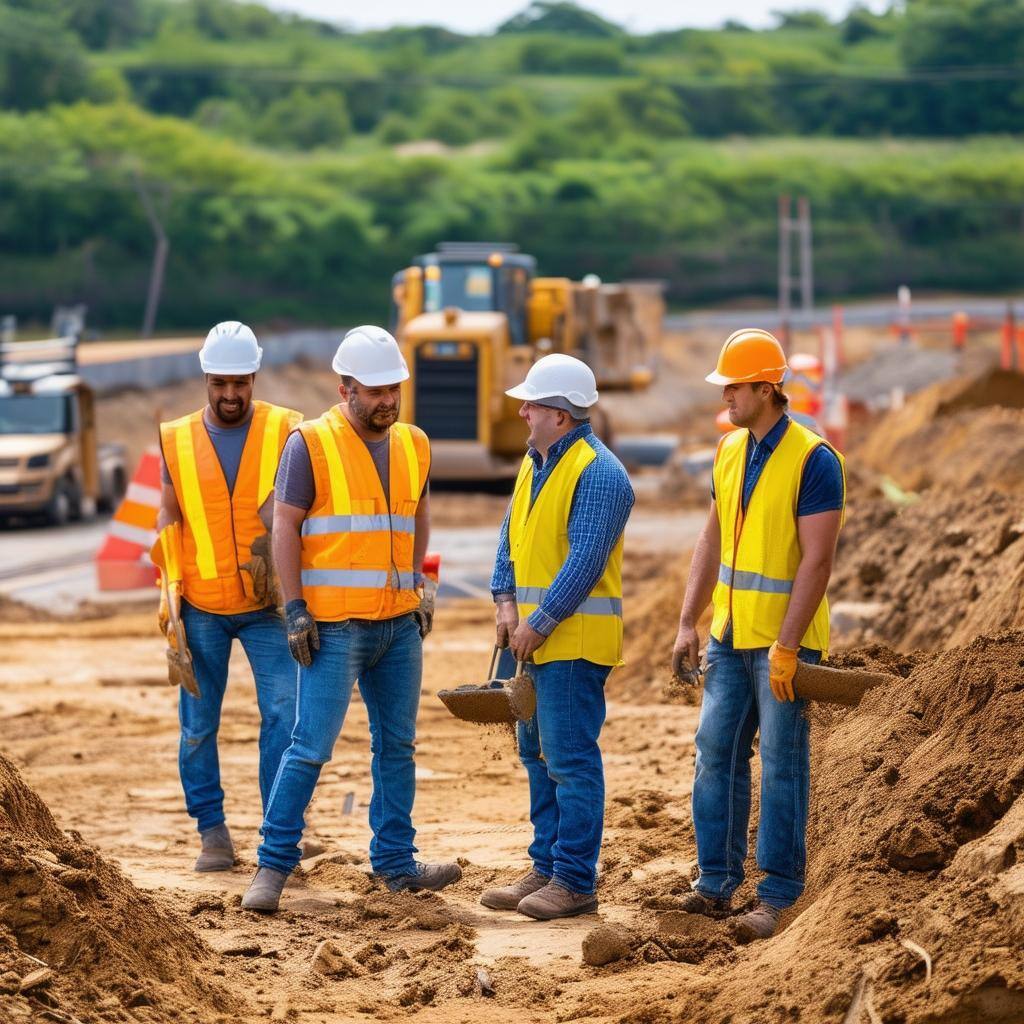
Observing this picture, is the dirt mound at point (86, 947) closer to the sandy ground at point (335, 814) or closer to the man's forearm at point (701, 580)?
the sandy ground at point (335, 814)

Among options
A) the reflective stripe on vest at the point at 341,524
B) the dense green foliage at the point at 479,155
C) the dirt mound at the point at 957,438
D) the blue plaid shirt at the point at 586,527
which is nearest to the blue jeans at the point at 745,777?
the blue plaid shirt at the point at 586,527

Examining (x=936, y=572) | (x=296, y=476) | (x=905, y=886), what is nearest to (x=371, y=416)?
(x=296, y=476)

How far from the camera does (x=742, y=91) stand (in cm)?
9306

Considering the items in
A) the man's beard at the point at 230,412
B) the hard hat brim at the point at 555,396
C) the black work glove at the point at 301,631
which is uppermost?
the hard hat brim at the point at 555,396

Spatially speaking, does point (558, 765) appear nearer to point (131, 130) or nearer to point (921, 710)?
point (921, 710)

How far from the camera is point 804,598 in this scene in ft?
19.5

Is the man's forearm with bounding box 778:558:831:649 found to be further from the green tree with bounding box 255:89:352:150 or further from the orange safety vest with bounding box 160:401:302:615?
the green tree with bounding box 255:89:352:150

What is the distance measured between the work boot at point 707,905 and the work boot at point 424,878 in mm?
1029

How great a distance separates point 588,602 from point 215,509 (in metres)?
1.67

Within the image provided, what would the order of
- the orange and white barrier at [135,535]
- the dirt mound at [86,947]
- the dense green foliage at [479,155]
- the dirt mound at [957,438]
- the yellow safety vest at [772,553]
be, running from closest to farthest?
the dirt mound at [86,947]
the yellow safety vest at [772,553]
the orange and white barrier at [135,535]
the dirt mound at [957,438]
the dense green foliage at [479,155]

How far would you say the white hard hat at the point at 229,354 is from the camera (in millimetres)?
7141

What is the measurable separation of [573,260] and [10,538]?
48.8 meters

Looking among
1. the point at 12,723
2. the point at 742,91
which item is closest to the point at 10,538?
the point at 12,723

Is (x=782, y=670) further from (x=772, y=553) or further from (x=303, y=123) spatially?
(x=303, y=123)
